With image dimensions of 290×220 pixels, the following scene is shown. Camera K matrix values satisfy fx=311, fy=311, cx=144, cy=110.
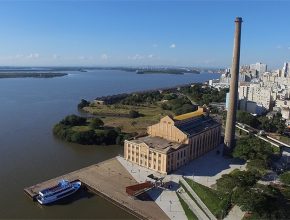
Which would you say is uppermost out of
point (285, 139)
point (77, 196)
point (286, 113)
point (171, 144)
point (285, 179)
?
point (171, 144)

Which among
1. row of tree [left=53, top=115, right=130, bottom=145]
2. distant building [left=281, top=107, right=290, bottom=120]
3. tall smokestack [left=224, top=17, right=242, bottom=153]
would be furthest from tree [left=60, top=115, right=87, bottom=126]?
distant building [left=281, top=107, right=290, bottom=120]

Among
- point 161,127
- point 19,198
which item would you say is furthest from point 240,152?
point 19,198

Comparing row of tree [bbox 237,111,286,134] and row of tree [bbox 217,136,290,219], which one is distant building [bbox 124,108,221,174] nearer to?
row of tree [bbox 217,136,290,219]

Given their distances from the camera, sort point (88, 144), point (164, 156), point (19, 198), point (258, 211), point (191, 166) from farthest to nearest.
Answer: point (88, 144), point (191, 166), point (164, 156), point (19, 198), point (258, 211)

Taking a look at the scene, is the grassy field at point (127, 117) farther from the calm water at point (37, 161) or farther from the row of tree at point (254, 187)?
the row of tree at point (254, 187)

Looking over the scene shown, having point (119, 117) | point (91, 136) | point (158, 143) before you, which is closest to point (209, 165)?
point (158, 143)

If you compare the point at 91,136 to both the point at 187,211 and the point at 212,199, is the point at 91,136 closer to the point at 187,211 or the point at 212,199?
the point at 212,199

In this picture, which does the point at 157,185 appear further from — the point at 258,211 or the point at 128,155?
the point at 258,211

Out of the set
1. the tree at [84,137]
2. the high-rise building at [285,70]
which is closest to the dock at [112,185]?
the tree at [84,137]
